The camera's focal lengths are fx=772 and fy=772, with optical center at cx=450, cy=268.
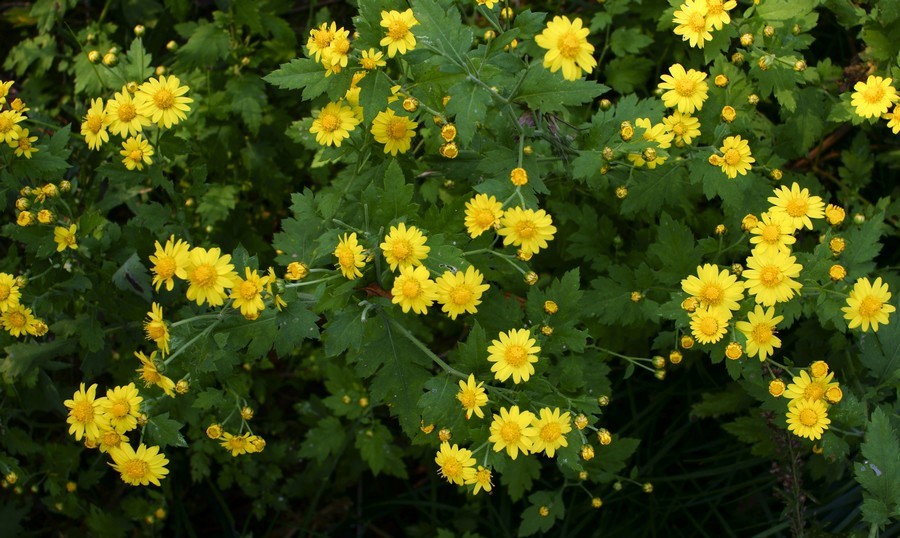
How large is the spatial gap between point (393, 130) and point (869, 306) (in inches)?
70.3

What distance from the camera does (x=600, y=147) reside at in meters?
2.77

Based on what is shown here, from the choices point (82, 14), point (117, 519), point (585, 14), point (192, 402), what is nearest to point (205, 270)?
Result: point (192, 402)

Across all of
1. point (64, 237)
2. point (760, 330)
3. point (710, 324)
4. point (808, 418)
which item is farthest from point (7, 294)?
point (808, 418)

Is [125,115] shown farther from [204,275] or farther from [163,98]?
[204,275]

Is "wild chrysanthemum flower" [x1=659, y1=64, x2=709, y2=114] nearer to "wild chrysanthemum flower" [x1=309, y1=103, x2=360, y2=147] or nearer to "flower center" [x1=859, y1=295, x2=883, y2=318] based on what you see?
"flower center" [x1=859, y1=295, x2=883, y2=318]

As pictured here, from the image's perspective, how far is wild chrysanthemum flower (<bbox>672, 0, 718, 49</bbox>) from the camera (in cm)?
286

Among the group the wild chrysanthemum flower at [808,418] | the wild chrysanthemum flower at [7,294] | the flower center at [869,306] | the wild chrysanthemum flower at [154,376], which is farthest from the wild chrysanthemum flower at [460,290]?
the wild chrysanthemum flower at [7,294]

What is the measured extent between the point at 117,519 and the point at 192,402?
1011 millimetres

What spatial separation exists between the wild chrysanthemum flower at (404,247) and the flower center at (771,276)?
117 cm

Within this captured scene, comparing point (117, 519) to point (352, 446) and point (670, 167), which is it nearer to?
point (352, 446)

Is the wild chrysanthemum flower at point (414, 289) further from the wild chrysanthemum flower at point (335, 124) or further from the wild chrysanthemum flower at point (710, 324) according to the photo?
the wild chrysanthemum flower at point (710, 324)

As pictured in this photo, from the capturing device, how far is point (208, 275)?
244cm

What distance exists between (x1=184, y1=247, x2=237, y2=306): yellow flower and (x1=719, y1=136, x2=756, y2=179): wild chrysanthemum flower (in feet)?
5.96

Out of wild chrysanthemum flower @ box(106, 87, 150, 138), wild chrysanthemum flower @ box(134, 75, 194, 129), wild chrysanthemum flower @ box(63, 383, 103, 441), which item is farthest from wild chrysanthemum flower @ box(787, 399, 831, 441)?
wild chrysanthemum flower @ box(106, 87, 150, 138)
